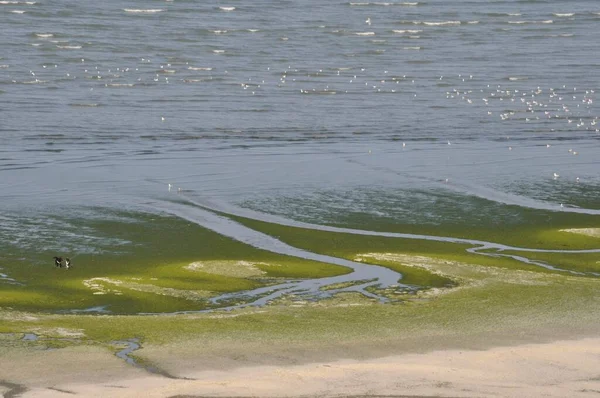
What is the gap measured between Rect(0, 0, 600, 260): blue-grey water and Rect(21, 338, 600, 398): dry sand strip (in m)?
5.01

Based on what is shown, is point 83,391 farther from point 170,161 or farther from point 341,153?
point 341,153

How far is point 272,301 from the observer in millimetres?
11367

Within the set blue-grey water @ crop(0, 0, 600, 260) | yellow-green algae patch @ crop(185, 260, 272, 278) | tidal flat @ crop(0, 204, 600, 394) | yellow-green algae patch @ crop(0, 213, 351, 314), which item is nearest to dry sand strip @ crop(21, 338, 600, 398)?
tidal flat @ crop(0, 204, 600, 394)

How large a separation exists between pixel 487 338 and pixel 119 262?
4.53 meters

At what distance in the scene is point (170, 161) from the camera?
20.2 meters

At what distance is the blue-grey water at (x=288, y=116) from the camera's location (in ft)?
55.9

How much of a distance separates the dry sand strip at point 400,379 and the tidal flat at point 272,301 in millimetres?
205

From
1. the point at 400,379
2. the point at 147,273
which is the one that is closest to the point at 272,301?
the point at 147,273

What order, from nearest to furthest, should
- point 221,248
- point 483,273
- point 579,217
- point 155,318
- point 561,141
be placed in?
1. point 155,318
2. point 483,273
3. point 221,248
4. point 579,217
5. point 561,141

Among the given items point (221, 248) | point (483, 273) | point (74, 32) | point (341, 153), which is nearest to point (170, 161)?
point (341, 153)

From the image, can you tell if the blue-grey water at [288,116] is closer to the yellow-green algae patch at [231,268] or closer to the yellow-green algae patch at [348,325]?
the yellow-green algae patch at [231,268]

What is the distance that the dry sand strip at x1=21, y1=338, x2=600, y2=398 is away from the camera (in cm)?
A: 865

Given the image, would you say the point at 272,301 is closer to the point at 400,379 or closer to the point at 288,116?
the point at 400,379

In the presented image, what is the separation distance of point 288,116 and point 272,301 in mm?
15165
